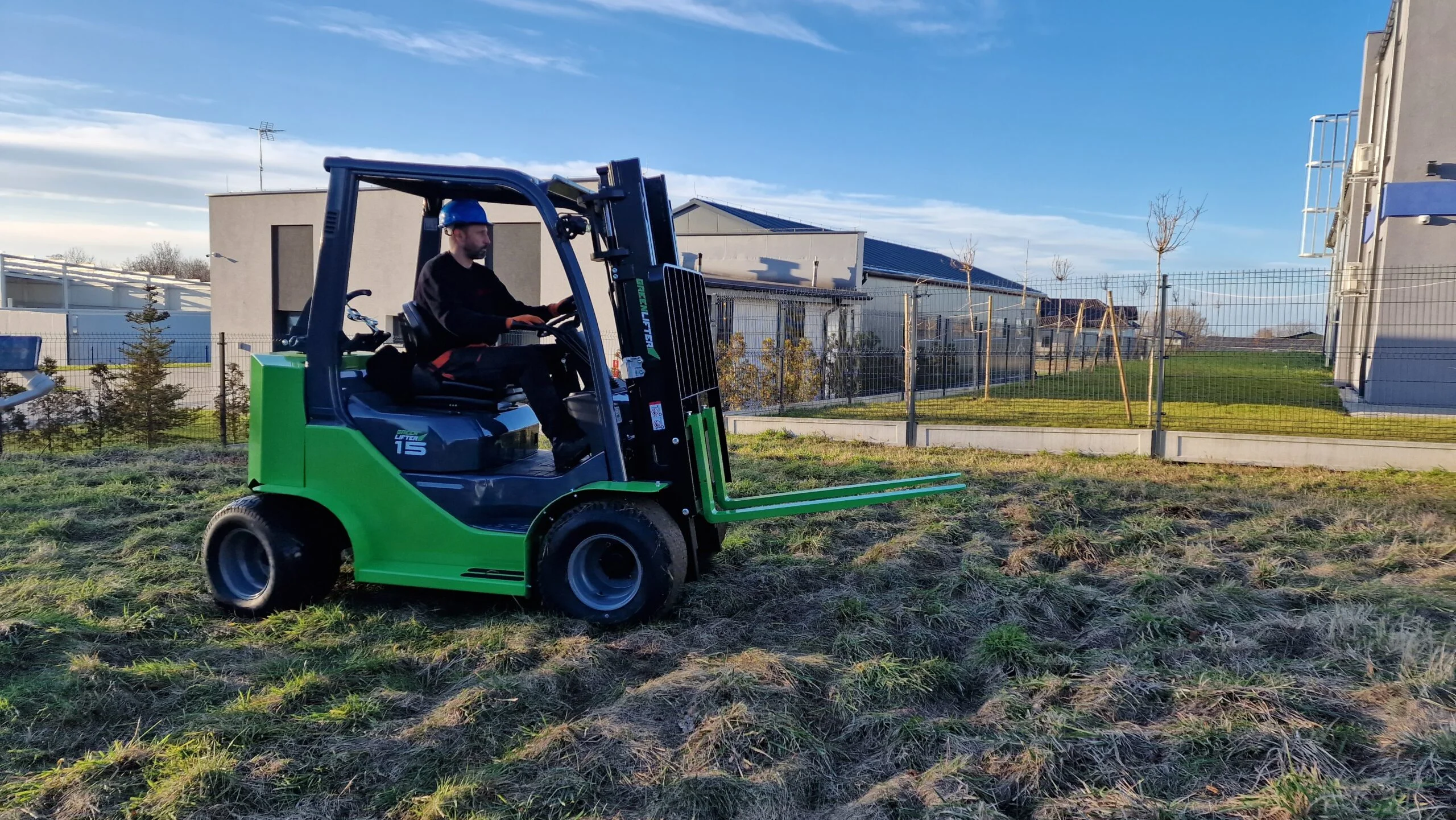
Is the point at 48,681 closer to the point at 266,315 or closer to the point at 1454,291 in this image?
the point at 1454,291

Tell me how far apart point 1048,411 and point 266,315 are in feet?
73.9

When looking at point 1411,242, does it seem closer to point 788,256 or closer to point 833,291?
point 833,291

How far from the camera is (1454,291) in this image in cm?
1345

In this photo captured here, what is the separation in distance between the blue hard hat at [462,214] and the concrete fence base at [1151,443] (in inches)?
339

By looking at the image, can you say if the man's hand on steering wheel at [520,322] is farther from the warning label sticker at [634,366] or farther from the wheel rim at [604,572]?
the wheel rim at [604,572]

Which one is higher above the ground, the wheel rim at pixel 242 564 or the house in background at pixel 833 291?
the house in background at pixel 833 291

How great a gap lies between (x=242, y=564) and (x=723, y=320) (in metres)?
12.2

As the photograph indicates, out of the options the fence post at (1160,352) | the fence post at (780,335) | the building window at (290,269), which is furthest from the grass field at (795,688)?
the building window at (290,269)

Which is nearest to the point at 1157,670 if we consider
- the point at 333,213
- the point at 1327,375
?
the point at 333,213

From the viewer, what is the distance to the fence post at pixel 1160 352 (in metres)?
11.6

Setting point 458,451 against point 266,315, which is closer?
point 458,451

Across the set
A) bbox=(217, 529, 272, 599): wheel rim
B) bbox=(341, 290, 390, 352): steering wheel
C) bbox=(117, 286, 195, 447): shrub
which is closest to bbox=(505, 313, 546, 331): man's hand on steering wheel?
bbox=(341, 290, 390, 352): steering wheel

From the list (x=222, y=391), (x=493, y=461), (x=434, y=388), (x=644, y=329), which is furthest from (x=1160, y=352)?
(x=222, y=391)

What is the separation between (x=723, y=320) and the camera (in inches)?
678
